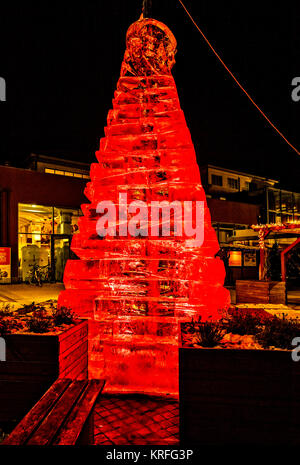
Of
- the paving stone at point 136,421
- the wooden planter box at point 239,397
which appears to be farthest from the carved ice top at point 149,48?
the paving stone at point 136,421

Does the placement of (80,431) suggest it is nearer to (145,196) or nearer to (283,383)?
(283,383)

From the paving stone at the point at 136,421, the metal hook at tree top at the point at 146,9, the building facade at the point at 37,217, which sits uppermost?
the metal hook at tree top at the point at 146,9

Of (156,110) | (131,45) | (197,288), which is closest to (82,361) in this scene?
(197,288)

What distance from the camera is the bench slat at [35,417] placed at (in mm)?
2178

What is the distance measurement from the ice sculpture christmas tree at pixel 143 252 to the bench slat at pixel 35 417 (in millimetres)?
1458

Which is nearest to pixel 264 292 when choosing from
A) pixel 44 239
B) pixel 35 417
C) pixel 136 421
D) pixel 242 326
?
pixel 242 326

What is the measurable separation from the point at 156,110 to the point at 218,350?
3.87 m

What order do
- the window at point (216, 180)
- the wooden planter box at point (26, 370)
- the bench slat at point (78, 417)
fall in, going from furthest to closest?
1. the window at point (216, 180)
2. the wooden planter box at point (26, 370)
3. the bench slat at point (78, 417)

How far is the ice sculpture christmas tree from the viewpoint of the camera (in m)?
4.35

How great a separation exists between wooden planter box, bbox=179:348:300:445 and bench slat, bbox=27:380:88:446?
96 centimetres

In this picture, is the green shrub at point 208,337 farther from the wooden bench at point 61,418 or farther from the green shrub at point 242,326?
the wooden bench at point 61,418

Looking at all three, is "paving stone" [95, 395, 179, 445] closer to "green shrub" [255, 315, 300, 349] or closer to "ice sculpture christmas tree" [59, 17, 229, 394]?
"ice sculpture christmas tree" [59, 17, 229, 394]

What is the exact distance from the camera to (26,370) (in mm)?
3275

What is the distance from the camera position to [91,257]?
4883mm
